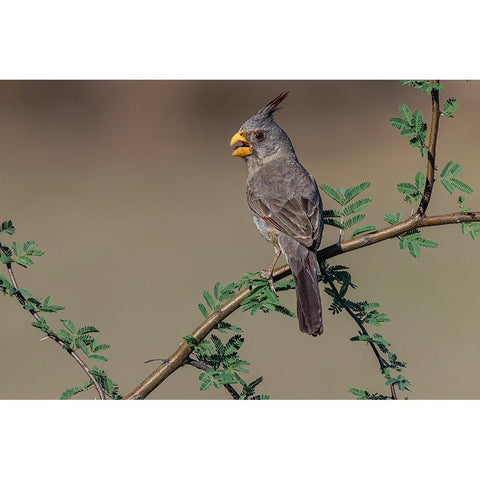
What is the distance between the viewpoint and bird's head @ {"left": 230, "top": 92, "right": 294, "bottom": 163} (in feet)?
13.0

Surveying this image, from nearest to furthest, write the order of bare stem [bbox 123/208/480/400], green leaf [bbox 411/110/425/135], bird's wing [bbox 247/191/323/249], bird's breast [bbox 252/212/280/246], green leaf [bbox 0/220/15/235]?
1. bare stem [bbox 123/208/480/400]
2. green leaf [bbox 411/110/425/135]
3. green leaf [bbox 0/220/15/235]
4. bird's wing [bbox 247/191/323/249]
5. bird's breast [bbox 252/212/280/246]

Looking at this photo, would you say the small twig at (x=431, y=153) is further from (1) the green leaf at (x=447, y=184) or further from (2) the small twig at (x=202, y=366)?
(2) the small twig at (x=202, y=366)

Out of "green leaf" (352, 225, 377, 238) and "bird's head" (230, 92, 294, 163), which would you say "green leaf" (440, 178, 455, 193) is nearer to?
"green leaf" (352, 225, 377, 238)

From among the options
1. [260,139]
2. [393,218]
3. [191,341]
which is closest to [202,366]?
[191,341]

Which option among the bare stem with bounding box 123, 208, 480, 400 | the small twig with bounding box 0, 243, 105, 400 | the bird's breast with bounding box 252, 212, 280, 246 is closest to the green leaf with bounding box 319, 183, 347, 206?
the bare stem with bounding box 123, 208, 480, 400

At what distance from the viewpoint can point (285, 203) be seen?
3.65 m

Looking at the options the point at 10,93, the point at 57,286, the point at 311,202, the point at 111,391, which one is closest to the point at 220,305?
the point at 111,391

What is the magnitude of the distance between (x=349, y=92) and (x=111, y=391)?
26.4 ft

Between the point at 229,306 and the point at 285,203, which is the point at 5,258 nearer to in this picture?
the point at 229,306

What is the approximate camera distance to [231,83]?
9602 millimetres

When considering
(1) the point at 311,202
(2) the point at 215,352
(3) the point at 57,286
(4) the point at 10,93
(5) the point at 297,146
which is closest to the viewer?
(2) the point at 215,352

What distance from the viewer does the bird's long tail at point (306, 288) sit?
3039mm

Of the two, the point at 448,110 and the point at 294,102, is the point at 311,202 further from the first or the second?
the point at 294,102

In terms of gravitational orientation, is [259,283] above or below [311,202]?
below
